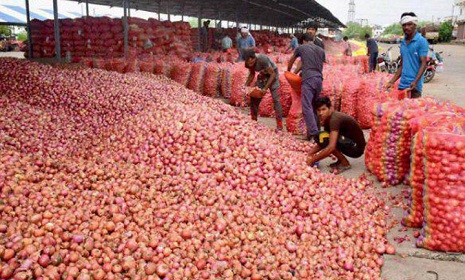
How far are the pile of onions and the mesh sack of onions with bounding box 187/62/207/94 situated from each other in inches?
166

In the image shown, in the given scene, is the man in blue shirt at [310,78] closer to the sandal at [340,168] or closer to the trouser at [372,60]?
the sandal at [340,168]

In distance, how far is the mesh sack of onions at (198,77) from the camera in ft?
27.8

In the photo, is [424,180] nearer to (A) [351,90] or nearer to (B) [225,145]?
(B) [225,145]

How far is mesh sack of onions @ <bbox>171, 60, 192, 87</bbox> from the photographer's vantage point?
8.51m

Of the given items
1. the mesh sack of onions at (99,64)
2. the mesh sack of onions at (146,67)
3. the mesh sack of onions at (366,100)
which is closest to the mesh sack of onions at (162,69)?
the mesh sack of onions at (146,67)

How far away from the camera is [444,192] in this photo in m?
2.56

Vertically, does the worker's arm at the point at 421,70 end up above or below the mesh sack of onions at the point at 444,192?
above

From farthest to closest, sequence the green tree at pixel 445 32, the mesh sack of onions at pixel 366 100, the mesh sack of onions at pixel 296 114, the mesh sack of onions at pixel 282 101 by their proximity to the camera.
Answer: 1. the green tree at pixel 445 32
2. the mesh sack of onions at pixel 282 101
3. the mesh sack of onions at pixel 366 100
4. the mesh sack of onions at pixel 296 114

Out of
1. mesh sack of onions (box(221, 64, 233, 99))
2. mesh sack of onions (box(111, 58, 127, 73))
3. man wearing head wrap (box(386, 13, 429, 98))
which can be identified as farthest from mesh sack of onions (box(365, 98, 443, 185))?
mesh sack of onions (box(111, 58, 127, 73))

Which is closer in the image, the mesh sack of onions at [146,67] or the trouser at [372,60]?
the mesh sack of onions at [146,67]

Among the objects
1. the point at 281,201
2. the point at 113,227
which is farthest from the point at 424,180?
the point at 113,227

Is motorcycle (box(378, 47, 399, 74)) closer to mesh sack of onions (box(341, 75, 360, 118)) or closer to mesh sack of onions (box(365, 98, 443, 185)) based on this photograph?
mesh sack of onions (box(341, 75, 360, 118))

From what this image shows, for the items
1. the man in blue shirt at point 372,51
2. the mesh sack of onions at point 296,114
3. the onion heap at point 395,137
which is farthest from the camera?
the man in blue shirt at point 372,51

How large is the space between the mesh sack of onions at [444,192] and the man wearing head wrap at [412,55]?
2254 millimetres
